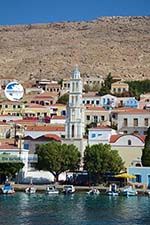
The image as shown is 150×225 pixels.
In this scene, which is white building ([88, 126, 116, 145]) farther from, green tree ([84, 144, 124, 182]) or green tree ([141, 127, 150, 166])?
green tree ([141, 127, 150, 166])

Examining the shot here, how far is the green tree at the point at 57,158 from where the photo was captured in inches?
2071

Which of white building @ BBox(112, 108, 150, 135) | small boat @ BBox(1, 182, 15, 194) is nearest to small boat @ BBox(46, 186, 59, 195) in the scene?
small boat @ BBox(1, 182, 15, 194)

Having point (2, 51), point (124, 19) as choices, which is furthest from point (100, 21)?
point (2, 51)

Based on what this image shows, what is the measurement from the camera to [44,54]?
152m

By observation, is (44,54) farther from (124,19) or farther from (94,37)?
(124,19)

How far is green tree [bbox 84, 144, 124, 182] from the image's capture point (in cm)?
5203

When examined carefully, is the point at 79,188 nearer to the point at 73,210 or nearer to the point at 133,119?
the point at 73,210

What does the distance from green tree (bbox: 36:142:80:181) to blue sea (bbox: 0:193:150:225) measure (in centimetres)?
451

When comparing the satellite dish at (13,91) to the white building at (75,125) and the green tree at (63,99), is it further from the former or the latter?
the white building at (75,125)

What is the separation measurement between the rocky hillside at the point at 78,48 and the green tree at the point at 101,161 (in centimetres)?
7283

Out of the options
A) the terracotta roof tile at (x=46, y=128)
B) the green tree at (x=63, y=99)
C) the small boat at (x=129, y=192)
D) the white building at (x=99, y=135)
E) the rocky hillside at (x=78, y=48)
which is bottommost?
the small boat at (x=129, y=192)

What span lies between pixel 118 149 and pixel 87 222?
2193 cm

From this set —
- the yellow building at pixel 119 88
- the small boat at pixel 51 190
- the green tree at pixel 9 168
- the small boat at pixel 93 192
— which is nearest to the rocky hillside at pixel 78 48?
the yellow building at pixel 119 88

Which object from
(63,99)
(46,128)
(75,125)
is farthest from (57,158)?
(63,99)
